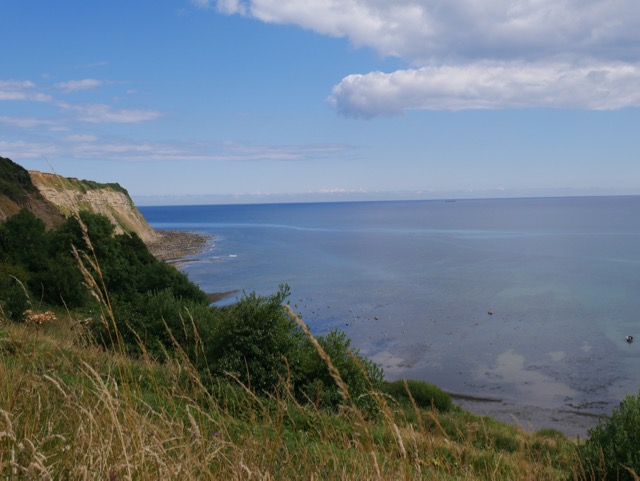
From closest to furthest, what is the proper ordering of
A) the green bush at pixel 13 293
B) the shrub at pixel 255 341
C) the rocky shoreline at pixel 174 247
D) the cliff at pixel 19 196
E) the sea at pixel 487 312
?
the shrub at pixel 255 341 → the green bush at pixel 13 293 → the sea at pixel 487 312 → the cliff at pixel 19 196 → the rocky shoreline at pixel 174 247

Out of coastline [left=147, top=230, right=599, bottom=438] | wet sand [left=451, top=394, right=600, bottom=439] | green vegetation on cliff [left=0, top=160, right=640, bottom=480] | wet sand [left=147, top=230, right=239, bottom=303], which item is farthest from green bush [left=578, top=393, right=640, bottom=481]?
wet sand [left=147, top=230, right=239, bottom=303]

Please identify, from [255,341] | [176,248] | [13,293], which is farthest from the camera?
[176,248]

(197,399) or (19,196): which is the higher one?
(19,196)

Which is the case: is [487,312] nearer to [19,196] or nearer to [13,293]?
[13,293]

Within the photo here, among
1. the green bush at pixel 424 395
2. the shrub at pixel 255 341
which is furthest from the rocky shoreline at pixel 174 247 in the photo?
the shrub at pixel 255 341

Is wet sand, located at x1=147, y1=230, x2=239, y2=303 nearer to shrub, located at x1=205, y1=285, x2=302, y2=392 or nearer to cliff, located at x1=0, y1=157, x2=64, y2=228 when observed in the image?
cliff, located at x1=0, y1=157, x2=64, y2=228

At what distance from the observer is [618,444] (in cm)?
1014

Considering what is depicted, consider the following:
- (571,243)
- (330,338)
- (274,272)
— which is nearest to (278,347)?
(330,338)

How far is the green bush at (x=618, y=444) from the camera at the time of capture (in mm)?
9711

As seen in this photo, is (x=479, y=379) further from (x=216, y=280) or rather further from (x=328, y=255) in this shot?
(x=328, y=255)

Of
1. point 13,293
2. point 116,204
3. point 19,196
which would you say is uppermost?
point 116,204

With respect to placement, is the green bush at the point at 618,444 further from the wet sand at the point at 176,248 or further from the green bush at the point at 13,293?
the wet sand at the point at 176,248

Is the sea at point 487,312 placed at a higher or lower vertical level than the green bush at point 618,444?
lower

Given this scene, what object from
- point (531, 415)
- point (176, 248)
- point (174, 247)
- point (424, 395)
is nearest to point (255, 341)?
point (424, 395)
